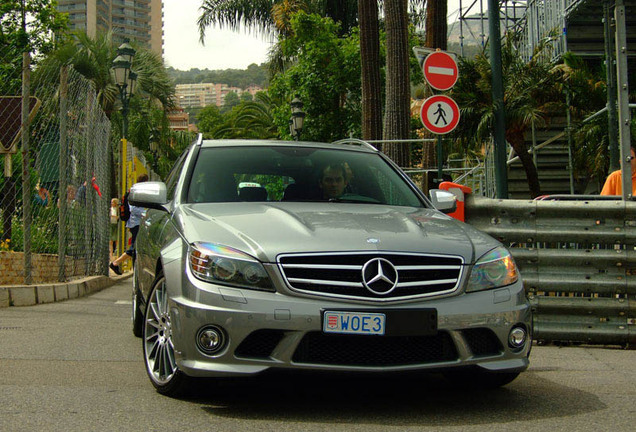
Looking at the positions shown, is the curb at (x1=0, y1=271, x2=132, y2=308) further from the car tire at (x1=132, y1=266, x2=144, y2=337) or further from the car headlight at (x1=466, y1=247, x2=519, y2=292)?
the car headlight at (x1=466, y1=247, x2=519, y2=292)

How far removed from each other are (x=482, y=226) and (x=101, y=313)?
4169 mm

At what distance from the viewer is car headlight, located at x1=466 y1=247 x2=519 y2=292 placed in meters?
4.75

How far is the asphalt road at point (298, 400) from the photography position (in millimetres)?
4348

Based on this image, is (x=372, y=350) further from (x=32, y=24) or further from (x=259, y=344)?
(x=32, y=24)

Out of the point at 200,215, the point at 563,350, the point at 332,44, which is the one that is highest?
the point at 332,44

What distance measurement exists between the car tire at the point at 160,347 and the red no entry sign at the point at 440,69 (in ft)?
24.6

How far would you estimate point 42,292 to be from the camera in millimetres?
10305

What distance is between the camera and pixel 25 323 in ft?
27.2

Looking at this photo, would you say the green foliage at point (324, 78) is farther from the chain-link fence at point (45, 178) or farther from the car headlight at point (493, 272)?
the car headlight at point (493, 272)

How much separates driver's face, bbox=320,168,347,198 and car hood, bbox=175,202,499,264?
424mm

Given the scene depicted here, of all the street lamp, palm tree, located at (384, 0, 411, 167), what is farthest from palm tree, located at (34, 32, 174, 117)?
palm tree, located at (384, 0, 411, 167)

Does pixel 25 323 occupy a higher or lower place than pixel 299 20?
lower

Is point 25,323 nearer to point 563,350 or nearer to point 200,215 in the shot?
point 200,215

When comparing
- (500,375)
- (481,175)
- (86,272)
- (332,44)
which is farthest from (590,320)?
(332,44)
